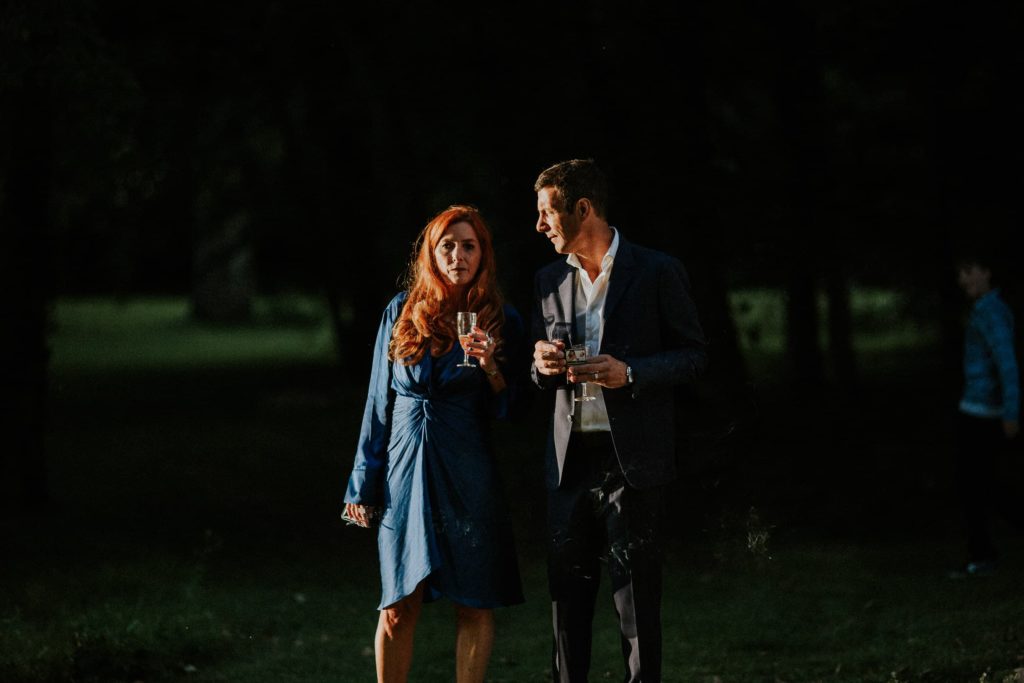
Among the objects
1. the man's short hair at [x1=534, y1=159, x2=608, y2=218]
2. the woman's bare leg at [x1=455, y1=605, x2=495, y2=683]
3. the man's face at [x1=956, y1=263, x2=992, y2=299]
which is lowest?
the woman's bare leg at [x1=455, y1=605, x2=495, y2=683]

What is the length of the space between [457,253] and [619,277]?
680 mm

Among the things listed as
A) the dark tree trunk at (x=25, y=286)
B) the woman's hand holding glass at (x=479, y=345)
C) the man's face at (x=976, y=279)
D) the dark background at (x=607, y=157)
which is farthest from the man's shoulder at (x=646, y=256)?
the dark tree trunk at (x=25, y=286)

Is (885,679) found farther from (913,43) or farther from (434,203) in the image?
(434,203)

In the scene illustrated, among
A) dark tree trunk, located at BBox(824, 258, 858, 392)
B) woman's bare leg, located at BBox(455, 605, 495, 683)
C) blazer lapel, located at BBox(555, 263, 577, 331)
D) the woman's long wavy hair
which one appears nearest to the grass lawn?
woman's bare leg, located at BBox(455, 605, 495, 683)

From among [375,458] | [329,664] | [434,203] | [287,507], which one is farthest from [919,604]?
[434,203]

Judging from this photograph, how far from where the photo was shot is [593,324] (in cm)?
617

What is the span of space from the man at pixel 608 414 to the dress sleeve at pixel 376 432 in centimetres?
66

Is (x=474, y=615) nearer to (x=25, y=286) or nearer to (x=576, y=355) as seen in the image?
(x=576, y=355)

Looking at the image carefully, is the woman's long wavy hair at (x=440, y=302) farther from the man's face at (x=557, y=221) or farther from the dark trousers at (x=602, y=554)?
the dark trousers at (x=602, y=554)

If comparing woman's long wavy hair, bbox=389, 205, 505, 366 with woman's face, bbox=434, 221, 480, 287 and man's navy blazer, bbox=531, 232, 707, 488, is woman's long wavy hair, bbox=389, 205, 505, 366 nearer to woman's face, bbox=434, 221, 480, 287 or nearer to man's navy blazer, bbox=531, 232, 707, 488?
woman's face, bbox=434, 221, 480, 287

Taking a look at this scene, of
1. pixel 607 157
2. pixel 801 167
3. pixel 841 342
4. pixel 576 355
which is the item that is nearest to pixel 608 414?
pixel 576 355

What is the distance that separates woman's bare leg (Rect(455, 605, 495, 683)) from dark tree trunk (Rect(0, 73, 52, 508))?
7.53m

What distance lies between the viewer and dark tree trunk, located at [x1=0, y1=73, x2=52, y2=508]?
42.1 ft

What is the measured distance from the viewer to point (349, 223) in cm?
2302
